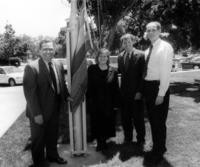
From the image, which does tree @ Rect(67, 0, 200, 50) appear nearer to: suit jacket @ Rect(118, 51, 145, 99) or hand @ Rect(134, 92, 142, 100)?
suit jacket @ Rect(118, 51, 145, 99)

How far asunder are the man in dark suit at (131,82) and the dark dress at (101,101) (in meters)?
0.19

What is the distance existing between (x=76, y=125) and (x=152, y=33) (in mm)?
1945

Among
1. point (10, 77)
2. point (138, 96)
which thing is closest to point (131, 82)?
point (138, 96)

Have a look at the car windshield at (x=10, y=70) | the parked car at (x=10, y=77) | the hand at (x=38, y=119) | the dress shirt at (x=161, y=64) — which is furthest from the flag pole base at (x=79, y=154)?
the car windshield at (x=10, y=70)

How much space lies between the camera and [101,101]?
5.21 metres

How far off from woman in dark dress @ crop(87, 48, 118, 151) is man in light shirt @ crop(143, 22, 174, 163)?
0.66 metres

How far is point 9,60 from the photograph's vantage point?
40312mm

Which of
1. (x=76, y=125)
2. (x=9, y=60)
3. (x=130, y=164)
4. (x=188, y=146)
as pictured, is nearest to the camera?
(x=130, y=164)

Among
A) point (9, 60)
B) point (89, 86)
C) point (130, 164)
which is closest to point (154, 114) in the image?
point (130, 164)

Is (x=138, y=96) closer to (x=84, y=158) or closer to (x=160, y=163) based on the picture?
(x=160, y=163)

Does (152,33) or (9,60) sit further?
(9,60)

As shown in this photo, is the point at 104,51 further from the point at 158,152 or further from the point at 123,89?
the point at 158,152

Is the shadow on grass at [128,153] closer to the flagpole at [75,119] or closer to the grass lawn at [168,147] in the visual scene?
the grass lawn at [168,147]

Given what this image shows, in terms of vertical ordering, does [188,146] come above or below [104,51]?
below
